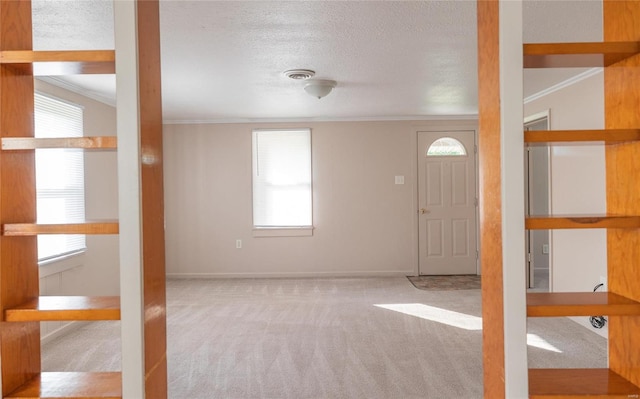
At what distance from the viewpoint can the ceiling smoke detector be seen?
3.79 m

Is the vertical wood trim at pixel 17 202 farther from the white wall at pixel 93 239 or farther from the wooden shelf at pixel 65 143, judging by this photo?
the white wall at pixel 93 239

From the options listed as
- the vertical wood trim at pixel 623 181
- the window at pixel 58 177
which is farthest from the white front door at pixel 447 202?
the vertical wood trim at pixel 623 181

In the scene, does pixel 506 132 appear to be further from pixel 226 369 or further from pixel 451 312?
pixel 451 312

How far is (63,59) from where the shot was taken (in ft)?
4.24

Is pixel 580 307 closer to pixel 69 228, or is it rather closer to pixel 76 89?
pixel 69 228

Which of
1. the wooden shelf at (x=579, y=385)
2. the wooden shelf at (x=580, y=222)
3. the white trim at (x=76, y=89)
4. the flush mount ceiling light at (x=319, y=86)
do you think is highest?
the white trim at (x=76, y=89)

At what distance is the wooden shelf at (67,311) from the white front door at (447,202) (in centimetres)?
575

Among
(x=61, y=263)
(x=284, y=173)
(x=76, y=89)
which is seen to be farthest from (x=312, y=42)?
(x=284, y=173)

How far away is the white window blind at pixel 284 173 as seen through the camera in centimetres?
666

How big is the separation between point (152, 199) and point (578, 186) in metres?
4.07

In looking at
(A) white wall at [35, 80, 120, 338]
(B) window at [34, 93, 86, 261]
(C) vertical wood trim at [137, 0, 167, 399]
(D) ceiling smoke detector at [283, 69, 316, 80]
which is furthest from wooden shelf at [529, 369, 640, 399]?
(A) white wall at [35, 80, 120, 338]

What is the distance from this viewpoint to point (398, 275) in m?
6.68

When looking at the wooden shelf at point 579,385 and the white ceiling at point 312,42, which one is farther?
the white ceiling at point 312,42

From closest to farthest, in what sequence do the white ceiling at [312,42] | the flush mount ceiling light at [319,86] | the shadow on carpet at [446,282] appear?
the white ceiling at [312,42] → the flush mount ceiling light at [319,86] → the shadow on carpet at [446,282]
